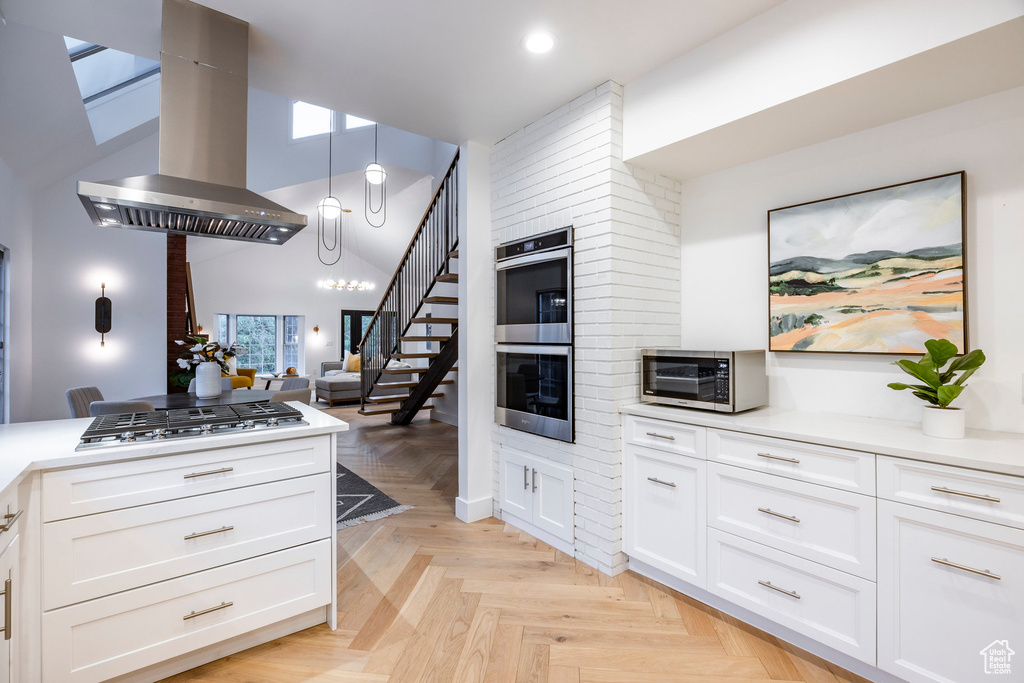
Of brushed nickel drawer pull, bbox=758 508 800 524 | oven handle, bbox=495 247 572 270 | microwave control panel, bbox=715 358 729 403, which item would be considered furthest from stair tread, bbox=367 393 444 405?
brushed nickel drawer pull, bbox=758 508 800 524

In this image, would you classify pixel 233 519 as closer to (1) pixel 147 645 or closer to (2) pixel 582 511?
(1) pixel 147 645

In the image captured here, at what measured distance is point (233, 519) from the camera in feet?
5.92

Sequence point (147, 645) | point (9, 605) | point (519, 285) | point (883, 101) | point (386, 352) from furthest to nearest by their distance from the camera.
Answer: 1. point (386, 352)
2. point (519, 285)
3. point (883, 101)
4. point (147, 645)
5. point (9, 605)

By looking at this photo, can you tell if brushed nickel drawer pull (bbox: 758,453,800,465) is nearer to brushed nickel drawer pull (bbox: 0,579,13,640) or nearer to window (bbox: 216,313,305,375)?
brushed nickel drawer pull (bbox: 0,579,13,640)

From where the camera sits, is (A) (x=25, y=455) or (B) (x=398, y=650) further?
(B) (x=398, y=650)

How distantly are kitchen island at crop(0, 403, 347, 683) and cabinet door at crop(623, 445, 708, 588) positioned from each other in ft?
4.86

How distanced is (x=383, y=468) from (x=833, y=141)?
14.0ft

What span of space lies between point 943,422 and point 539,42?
227 cm

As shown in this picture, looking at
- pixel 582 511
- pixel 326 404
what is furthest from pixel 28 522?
pixel 326 404

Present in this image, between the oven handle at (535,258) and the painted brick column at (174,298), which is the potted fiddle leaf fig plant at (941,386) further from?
the painted brick column at (174,298)

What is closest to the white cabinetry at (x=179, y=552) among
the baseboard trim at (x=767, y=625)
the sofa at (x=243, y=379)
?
the baseboard trim at (x=767, y=625)

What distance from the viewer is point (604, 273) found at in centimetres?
253

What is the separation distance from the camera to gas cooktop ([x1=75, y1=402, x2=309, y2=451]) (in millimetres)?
1707

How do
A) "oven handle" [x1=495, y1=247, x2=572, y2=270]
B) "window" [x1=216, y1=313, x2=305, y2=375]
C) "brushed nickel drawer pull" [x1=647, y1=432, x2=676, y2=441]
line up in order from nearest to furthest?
"brushed nickel drawer pull" [x1=647, y1=432, x2=676, y2=441] < "oven handle" [x1=495, y1=247, x2=572, y2=270] < "window" [x1=216, y1=313, x2=305, y2=375]
